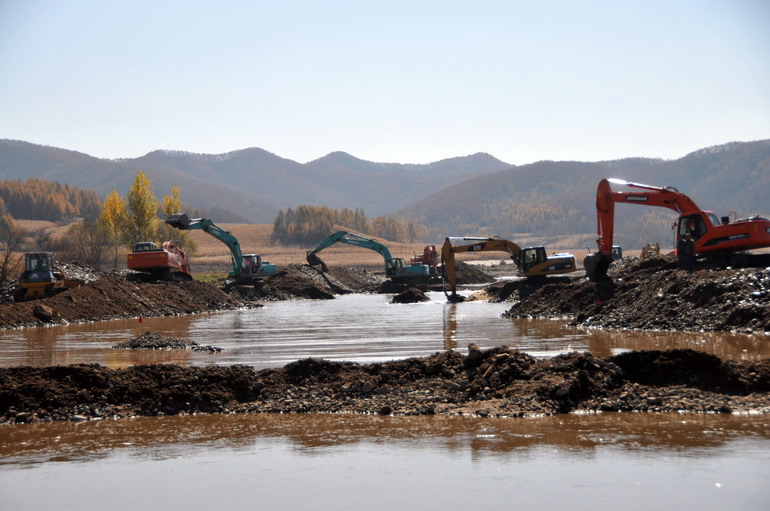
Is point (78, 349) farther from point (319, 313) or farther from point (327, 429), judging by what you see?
point (319, 313)

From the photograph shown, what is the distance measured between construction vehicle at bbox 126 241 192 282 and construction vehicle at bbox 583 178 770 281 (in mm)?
24449

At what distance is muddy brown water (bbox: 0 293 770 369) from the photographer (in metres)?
19.9

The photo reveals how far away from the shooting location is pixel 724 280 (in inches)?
974

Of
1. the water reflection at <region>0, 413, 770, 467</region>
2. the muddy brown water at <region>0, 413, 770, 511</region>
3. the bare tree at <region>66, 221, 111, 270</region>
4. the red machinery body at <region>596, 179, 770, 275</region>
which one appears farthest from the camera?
the bare tree at <region>66, 221, 111, 270</region>

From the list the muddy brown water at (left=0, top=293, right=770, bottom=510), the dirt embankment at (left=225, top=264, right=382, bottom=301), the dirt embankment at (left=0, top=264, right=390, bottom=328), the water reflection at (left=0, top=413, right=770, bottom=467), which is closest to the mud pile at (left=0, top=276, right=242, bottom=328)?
the dirt embankment at (left=0, top=264, right=390, bottom=328)

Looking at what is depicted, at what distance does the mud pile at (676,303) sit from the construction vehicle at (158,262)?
890 inches

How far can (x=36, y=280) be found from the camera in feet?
127

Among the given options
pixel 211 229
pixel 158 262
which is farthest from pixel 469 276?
pixel 158 262

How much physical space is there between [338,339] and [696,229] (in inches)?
585

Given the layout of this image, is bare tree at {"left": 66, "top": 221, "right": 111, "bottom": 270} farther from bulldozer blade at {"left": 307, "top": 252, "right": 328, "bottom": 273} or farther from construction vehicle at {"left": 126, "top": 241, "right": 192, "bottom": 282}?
construction vehicle at {"left": 126, "top": 241, "right": 192, "bottom": 282}

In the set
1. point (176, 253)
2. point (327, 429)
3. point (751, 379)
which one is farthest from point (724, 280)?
point (176, 253)

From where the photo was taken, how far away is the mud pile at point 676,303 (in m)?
22.8

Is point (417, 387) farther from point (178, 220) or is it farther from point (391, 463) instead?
point (178, 220)

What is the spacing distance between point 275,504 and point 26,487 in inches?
123
